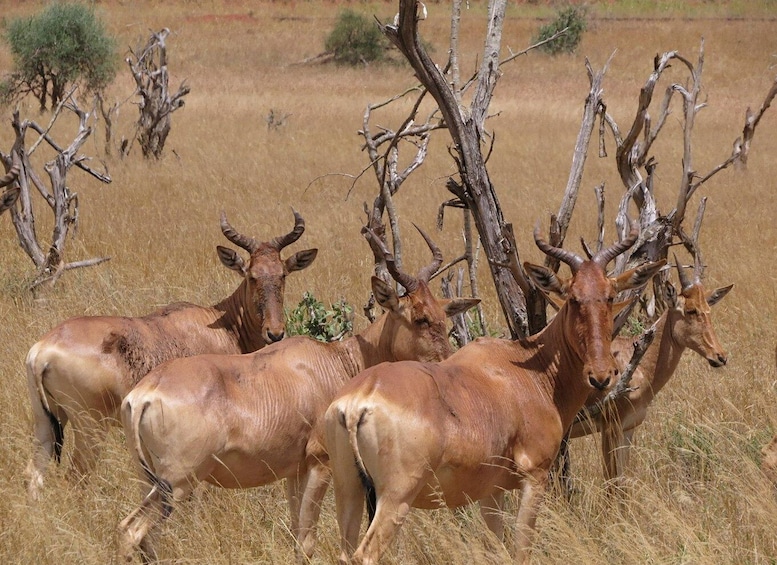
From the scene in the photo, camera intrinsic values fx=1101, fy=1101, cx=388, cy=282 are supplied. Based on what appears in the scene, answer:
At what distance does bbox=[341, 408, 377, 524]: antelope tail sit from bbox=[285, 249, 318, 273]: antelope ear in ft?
9.64

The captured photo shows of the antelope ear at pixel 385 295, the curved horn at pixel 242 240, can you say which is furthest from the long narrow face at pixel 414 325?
the curved horn at pixel 242 240

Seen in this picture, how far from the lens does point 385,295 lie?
5.93 m

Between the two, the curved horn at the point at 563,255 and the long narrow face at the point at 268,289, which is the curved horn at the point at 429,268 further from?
the long narrow face at the point at 268,289

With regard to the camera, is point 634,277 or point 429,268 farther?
point 429,268

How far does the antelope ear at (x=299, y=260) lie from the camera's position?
23.8ft

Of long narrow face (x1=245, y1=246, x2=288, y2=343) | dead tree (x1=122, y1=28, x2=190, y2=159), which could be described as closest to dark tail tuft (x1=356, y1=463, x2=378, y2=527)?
long narrow face (x1=245, y1=246, x2=288, y2=343)

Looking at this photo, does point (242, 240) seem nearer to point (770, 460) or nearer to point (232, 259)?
point (232, 259)

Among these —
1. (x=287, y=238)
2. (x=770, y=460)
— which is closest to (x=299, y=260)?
(x=287, y=238)

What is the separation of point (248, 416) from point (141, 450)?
512 millimetres

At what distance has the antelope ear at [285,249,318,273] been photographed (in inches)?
286

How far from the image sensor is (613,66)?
141 feet

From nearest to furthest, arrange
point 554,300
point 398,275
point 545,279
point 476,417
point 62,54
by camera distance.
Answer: point 476,417, point 545,279, point 554,300, point 398,275, point 62,54

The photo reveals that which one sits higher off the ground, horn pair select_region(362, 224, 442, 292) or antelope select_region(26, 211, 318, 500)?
horn pair select_region(362, 224, 442, 292)

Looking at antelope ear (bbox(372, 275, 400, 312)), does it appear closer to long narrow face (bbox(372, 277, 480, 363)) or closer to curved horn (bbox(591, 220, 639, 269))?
long narrow face (bbox(372, 277, 480, 363))
